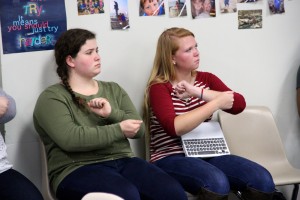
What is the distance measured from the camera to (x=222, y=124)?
235 cm

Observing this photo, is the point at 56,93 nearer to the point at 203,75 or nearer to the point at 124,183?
the point at 124,183

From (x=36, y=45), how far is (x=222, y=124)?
3.80 ft

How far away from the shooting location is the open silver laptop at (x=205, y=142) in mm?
1991

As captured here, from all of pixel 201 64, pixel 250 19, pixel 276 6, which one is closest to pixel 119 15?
pixel 201 64

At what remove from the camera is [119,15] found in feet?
7.37

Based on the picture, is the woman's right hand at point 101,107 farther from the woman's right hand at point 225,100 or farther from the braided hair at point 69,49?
the woman's right hand at point 225,100

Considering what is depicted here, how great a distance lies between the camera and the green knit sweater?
1.73 meters

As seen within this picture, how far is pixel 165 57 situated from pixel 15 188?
1003 mm

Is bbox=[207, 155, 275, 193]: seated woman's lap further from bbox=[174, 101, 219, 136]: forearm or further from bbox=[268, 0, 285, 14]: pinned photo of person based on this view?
bbox=[268, 0, 285, 14]: pinned photo of person

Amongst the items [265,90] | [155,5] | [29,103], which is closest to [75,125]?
[29,103]

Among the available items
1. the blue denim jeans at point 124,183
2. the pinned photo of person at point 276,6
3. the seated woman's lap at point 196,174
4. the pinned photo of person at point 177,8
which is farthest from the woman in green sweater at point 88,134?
the pinned photo of person at point 276,6

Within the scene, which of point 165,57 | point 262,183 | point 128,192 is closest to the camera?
point 128,192

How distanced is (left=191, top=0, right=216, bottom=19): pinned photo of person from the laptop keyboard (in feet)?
2.52

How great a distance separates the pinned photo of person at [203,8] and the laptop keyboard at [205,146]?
0.77m
